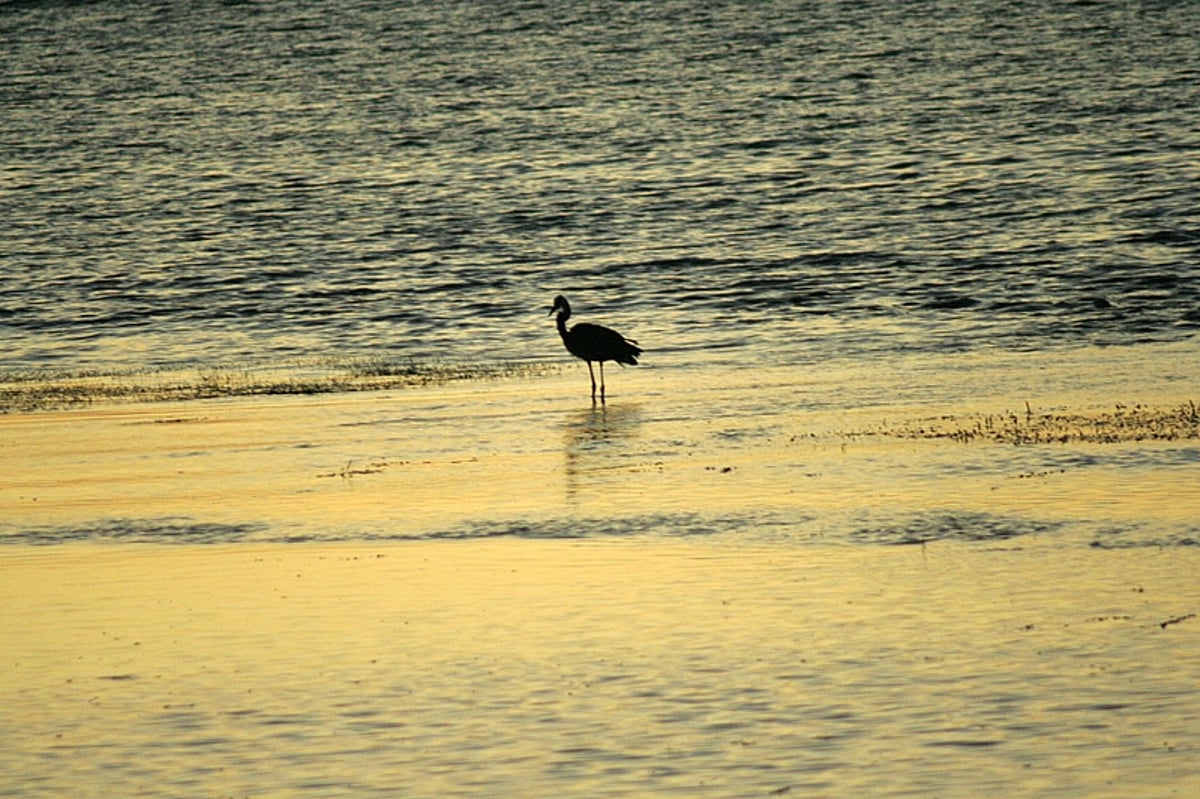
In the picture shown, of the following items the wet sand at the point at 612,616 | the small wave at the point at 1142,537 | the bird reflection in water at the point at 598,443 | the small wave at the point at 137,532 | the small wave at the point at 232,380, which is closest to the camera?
the wet sand at the point at 612,616

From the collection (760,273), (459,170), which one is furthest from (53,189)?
(760,273)

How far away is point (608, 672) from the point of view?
9578 mm

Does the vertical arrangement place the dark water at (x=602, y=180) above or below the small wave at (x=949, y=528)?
above

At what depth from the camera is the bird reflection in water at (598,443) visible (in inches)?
603

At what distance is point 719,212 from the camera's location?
43.8 m

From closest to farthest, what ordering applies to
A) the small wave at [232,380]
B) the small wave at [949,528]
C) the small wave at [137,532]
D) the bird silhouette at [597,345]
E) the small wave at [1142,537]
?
the small wave at [1142,537] < the small wave at [949,528] < the small wave at [137,532] < the bird silhouette at [597,345] < the small wave at [232,380]

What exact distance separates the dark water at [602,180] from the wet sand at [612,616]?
34.4 feet

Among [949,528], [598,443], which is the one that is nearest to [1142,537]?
[949,528]

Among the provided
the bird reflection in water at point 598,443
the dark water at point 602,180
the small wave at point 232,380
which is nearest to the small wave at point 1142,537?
the bird reflection in water at point 598,443

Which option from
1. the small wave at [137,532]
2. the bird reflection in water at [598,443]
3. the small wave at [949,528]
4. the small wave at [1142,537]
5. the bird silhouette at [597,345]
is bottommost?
the small wave at [1142,537]

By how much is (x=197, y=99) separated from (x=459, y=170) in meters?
18.1

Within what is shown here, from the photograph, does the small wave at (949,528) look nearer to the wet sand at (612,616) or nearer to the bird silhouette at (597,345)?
the wet sand at (612,616)

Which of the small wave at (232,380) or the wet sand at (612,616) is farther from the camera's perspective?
the small wave at (232,380)

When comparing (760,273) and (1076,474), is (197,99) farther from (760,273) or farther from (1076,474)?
(1076,474)
